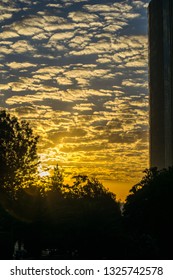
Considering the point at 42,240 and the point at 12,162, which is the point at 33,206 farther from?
the point at 12,162

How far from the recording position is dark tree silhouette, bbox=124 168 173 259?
43.6 metres

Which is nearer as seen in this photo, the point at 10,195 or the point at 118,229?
the point at 118,229

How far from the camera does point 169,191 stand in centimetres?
4900

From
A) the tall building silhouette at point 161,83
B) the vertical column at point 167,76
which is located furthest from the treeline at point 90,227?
the tall building silhouette at point 161,83

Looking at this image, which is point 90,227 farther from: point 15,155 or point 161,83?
point 161,83

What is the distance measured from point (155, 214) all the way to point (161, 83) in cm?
10498

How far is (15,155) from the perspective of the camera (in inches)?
2507

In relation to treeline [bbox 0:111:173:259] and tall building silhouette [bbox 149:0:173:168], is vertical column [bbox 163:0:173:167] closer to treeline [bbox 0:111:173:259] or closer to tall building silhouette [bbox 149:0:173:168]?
tall building silhouette [bbox 149:0:173:168]

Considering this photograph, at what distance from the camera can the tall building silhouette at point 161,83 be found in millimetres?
140375

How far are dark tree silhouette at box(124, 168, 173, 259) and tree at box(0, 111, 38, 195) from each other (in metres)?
17.3

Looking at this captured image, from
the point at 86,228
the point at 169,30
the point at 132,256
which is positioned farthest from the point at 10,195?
the point at 169,30

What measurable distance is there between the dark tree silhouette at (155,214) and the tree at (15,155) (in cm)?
1727
